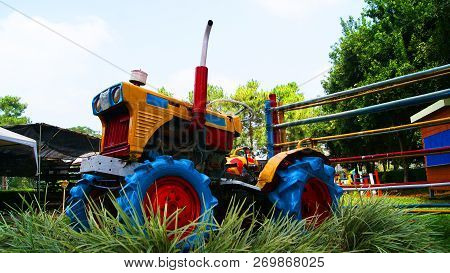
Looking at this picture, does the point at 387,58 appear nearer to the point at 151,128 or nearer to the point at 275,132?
the point at 275,132

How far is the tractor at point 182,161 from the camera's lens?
288 cm

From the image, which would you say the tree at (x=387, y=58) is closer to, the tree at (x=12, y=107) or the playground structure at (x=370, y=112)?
the playground structure at (x=370, y=112)

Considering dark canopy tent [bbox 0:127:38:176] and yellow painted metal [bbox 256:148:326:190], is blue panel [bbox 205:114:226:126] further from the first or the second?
→ dark canopy tent [bbox 0:127:38:176]

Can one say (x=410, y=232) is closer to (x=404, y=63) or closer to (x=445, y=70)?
(x=445, y=70)

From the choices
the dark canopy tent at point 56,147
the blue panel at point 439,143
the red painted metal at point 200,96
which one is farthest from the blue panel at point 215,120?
the blue panel at point 439,143

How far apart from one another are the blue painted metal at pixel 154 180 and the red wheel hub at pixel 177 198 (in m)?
0.04

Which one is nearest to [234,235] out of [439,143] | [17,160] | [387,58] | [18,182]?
[17,160]

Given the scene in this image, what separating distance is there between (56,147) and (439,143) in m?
11.4

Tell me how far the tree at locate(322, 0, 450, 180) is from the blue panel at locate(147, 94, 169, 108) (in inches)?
495

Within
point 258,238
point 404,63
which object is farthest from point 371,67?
point 258,238

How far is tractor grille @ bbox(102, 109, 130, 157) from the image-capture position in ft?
11.0

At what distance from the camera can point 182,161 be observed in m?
2.91
